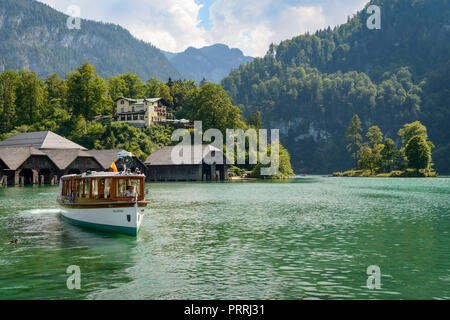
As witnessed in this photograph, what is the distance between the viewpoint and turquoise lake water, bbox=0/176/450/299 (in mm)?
14672

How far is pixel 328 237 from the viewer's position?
2484 centimetres

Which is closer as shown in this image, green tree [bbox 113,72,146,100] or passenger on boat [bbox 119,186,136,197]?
passenger on boat [bbox 119,186,136,197]

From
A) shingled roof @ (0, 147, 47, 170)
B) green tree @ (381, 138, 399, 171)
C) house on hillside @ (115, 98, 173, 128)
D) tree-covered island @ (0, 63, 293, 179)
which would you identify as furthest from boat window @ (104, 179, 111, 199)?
green tree @ (381, 138, 399, 171)

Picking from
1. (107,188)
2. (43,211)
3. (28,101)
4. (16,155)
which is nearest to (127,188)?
(107,188)

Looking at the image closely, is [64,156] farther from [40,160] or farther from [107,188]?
[107,188]

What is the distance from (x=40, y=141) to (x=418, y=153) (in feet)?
341

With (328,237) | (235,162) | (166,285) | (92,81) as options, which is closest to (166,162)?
(235,162)

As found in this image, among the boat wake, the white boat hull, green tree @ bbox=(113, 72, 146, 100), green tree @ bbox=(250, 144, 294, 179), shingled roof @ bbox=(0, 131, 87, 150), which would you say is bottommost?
the boat wake

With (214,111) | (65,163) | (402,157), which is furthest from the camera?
(402,157)

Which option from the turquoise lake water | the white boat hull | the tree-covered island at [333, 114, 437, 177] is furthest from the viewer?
the tree-covered island at [333, 114, 437, 177]

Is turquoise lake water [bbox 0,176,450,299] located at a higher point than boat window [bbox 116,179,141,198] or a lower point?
lower

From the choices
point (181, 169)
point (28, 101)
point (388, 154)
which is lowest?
point (181, 169)

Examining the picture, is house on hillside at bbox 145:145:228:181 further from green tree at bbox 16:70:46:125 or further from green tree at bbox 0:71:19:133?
green tree at bbox 0:71:19:133

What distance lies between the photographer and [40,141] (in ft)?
334
